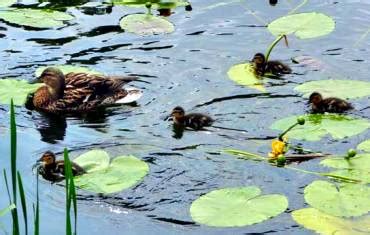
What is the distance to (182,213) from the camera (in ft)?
21.9

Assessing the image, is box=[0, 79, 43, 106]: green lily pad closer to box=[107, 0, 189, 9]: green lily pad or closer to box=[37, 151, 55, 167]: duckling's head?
box=[37, 151, 55, 167]: duckling's head

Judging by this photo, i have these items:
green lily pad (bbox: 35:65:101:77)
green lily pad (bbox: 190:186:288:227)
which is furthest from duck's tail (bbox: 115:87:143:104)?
green lily pad (bbox: 190:186:288:227)

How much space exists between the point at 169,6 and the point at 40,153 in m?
3.54

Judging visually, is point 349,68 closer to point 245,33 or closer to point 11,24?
point 245,33

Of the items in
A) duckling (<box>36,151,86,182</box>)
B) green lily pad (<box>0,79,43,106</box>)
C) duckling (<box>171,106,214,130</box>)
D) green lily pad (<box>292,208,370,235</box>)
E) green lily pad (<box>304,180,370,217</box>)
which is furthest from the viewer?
green lily pad (<box>0,79,43,106</box>)

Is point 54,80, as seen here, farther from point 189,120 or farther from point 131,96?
point 189,120

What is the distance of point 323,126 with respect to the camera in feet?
25.3

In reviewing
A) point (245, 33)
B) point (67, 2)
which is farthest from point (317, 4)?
point (67, 2)

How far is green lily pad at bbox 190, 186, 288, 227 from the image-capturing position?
623 cm

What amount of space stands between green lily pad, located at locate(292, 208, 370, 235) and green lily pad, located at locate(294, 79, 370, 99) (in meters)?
2.10

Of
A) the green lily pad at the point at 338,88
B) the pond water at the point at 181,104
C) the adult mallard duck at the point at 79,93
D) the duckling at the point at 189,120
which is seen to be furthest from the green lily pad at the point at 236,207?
the adult mallard duck at the point at 79,93

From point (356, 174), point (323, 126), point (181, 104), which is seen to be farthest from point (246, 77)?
point (356, 174)

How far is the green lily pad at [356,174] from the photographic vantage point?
22.3 feet

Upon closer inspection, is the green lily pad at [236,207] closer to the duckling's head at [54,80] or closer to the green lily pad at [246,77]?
the green lily pad at [246,77]
